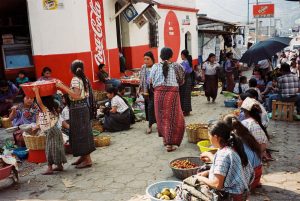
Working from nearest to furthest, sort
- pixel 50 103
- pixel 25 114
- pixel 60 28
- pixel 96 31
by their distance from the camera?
1. pixel 50 103
2. pixel 25 114
3. pixel 60 28
4. pixel 96 31

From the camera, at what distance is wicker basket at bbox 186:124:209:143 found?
6.74m

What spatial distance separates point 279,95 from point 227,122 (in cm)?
581

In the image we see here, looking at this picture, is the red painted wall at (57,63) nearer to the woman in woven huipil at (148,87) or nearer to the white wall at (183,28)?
the woman in woven huipil at (148,87)

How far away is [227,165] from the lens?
333 cm

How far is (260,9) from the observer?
80.3 feet

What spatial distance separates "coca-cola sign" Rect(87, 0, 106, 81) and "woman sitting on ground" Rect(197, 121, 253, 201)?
26.1ft

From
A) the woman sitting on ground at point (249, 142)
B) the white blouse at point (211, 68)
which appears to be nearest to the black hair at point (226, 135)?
the woman sitting on ground at point (249, 142)

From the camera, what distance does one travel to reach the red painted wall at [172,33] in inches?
643

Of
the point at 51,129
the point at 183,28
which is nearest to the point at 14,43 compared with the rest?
the point at 51,129

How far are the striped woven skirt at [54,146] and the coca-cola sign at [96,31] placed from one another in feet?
17.8

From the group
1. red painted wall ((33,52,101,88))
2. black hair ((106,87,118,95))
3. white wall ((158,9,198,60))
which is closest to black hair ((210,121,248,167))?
black hair ((106,87,118,95))

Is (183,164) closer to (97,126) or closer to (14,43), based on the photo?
(97,126)

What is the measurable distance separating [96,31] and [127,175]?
644 centimetres

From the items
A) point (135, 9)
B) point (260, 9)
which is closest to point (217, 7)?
point (260, 9)
